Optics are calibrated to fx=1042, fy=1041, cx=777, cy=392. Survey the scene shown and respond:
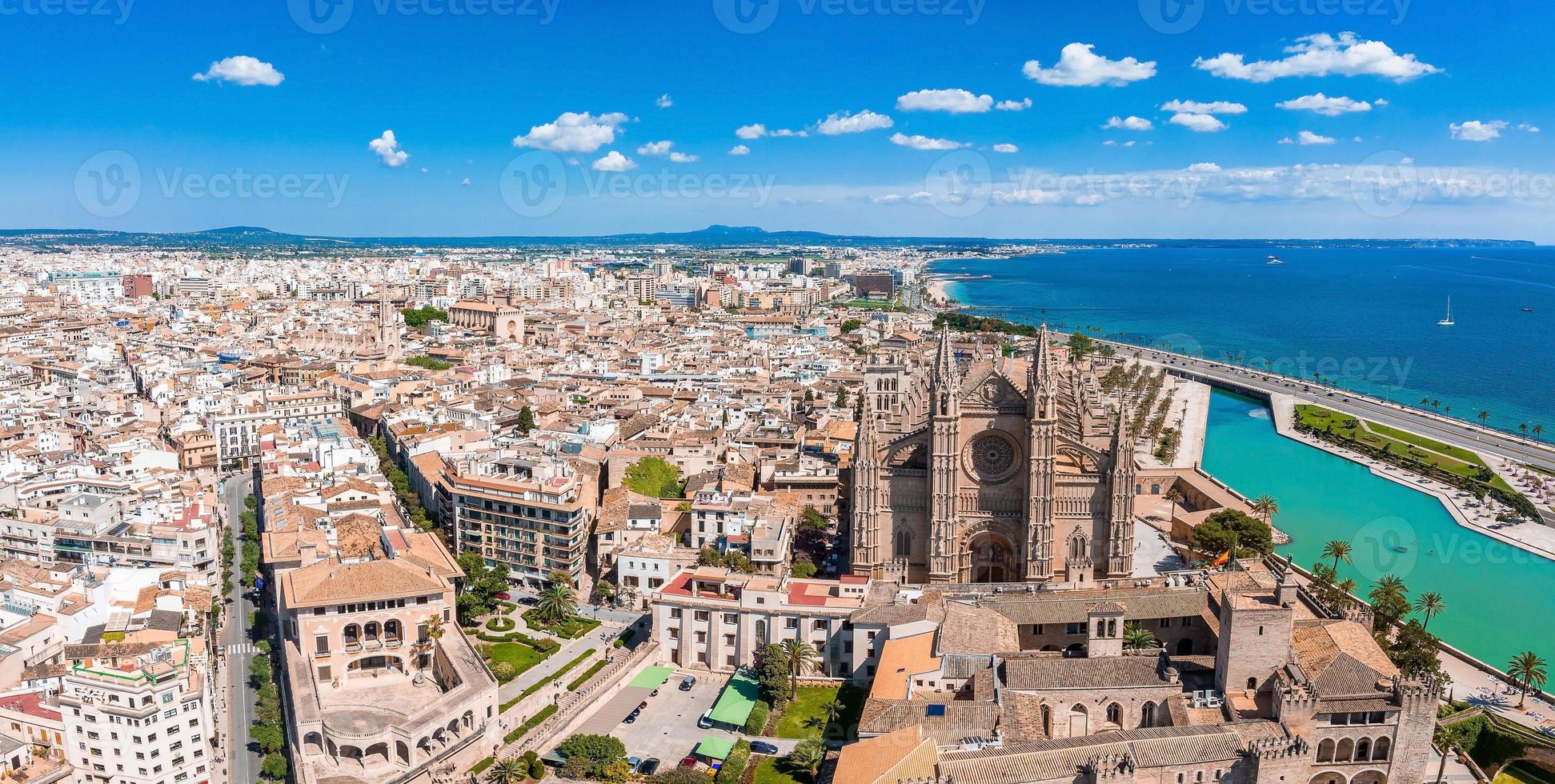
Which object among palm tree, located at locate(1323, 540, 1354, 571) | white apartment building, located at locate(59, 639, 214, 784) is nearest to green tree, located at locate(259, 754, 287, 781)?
white apartment building, located at locate(59, 639, 214, 784)

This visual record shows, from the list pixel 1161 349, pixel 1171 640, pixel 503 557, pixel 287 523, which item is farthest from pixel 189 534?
pixel 1161 349

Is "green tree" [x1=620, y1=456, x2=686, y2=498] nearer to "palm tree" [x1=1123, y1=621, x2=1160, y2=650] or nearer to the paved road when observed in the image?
the paved road

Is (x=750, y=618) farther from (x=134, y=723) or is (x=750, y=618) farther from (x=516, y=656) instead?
(x=134, y=723)

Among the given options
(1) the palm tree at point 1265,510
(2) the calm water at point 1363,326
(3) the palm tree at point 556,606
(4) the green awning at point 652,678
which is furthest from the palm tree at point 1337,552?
(2) the calm water at point 1363,326

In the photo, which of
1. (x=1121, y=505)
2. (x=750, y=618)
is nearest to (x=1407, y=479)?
(x=1121, y=505)

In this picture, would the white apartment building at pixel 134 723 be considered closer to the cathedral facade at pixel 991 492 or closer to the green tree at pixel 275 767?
the green tree at pixel 275 767

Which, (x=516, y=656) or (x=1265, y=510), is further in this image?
(x=1265, y=510)

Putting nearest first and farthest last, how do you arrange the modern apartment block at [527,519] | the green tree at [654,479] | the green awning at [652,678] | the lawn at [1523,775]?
the lawn at [1523,775]
the green awning at [652,678]
the modern apartment block at [527,519]
the green tree at [654,479]
